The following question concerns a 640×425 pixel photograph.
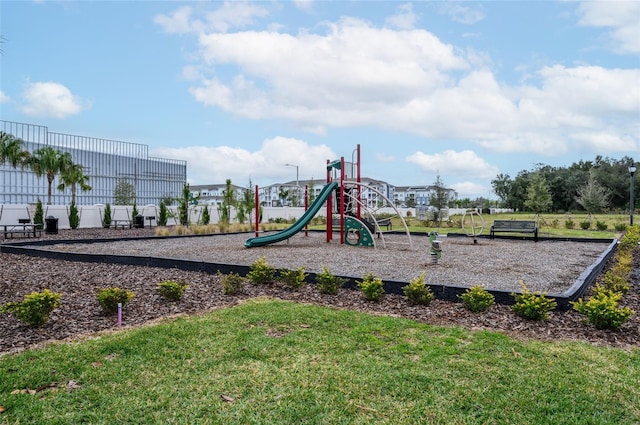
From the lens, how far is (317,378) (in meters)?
3.43

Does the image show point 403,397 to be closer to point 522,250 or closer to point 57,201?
point 522,250

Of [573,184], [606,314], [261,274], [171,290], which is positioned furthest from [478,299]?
[573,184]

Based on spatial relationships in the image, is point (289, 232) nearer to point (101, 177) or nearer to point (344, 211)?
point (344, 211)

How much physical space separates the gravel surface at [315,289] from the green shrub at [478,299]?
0.31 ft

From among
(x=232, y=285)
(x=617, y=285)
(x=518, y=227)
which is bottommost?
(x=232, y=285)

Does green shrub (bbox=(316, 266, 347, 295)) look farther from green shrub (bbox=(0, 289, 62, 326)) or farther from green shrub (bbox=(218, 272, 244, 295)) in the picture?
green shrub (bbox=(0, 289, 62, 326))

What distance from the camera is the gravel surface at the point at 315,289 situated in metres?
4.95

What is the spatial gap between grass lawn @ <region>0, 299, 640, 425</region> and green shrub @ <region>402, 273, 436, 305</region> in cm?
114

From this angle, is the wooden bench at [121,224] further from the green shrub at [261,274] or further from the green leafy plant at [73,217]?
the green shrub at [261,274]

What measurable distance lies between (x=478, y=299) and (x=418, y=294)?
0.75m

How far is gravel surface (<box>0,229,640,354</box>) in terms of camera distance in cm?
495

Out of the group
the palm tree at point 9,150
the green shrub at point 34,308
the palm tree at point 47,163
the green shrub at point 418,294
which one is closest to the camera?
the green shrub at point 34,308

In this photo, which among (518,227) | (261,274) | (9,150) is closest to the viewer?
(261,274)

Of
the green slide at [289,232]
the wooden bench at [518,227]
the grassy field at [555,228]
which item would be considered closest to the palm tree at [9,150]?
the green slide at [289,232]
